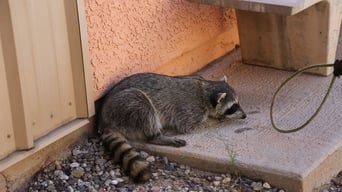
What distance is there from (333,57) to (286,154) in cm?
141

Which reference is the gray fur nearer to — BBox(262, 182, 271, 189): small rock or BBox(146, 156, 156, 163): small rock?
BBox(146, 156, 156, 163): small rock

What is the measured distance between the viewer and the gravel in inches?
173

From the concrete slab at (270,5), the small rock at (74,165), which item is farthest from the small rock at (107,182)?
the concrete slab at (270,5)

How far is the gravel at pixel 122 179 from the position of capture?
439cm

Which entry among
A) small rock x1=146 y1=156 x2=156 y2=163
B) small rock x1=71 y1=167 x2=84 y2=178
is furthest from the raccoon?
small rock x1=71 y1=167 x2=84 y2=178

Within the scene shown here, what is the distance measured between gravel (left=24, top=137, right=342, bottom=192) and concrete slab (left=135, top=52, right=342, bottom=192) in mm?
49

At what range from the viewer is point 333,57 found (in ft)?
18.6

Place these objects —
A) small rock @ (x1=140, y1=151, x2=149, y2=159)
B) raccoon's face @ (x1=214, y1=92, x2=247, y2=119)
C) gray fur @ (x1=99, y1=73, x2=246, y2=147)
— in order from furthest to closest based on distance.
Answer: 1. raccoon's face @ (x1=214, y1=92, x2=247, y2=119)
2. gray fur @ (x1=99, y1=73, x2=246, y2=147)
3. small rock @ (x1=140, y1=151, x2=149, y2=159)

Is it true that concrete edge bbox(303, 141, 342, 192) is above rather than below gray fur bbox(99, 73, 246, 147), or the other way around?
below

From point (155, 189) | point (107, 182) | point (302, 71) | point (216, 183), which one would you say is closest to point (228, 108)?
point (302, 71)

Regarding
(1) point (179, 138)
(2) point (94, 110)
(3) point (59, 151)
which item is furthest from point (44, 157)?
(1) point (179, 138)

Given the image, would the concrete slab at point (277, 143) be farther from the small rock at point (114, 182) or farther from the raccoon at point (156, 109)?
the small rock at point (114, 182)

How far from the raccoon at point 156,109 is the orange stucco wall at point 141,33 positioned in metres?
0.16

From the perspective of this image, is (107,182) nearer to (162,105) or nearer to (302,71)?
(162,105)
